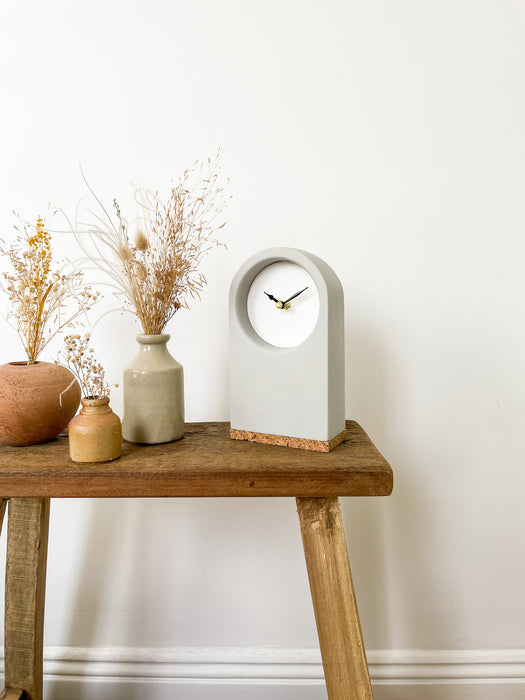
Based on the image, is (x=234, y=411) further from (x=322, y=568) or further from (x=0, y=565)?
(x=0, y=565)

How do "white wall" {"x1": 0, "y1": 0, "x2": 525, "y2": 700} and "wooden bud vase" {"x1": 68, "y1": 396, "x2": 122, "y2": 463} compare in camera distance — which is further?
"white wall" {"x1": 0, "y1": 0, "x2": 525, "y2": 700}

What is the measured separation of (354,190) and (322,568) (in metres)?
0.72

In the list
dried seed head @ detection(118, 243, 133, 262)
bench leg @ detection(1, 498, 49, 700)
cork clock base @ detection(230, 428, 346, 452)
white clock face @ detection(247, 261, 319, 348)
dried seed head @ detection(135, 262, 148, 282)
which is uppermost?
dried seed head @ detection(118, 243, 133, 262)

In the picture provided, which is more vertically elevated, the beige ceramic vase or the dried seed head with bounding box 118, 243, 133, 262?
the dried seed head with bounding box 118, 243, 133, 262

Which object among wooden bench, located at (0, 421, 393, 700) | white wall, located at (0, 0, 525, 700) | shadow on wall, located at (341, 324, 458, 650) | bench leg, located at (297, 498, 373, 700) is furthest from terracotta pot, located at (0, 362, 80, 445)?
shadow on wall, located at (341, 324, 458, 650)

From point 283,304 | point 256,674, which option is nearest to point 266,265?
point 283,304

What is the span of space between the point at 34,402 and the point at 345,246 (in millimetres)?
657

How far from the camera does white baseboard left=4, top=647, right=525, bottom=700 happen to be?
114 cm

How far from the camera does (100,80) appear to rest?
1108 millimetres

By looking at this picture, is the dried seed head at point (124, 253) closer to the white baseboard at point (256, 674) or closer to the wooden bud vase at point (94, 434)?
the wooden bud vase at point (94, 434)

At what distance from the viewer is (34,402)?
0.84 meters

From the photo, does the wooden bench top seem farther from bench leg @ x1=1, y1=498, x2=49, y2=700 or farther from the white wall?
the white wall

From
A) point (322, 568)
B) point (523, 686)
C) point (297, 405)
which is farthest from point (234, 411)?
point (523, 686)

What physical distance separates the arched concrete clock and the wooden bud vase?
0.20 meters
